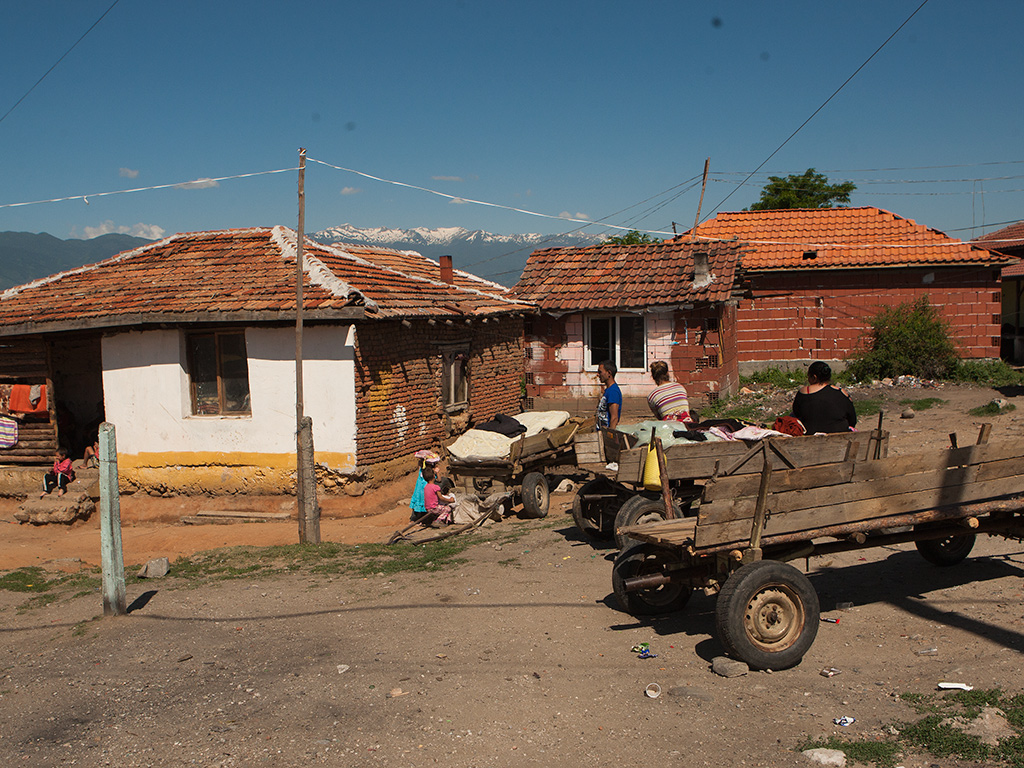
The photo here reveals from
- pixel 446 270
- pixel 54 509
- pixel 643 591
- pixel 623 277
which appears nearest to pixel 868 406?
pixel 623 277

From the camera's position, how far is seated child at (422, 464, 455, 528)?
1030 centimetres

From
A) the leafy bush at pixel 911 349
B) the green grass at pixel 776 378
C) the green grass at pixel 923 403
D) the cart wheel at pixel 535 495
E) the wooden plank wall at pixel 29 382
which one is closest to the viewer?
the cart wheel at pixel 535 495

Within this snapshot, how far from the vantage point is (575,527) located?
930 centimetres

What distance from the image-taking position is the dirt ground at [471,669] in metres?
4.20

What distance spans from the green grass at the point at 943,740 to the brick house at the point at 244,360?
8.93 m

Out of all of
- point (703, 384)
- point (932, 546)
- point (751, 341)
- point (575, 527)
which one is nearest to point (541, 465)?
point (575, 527)

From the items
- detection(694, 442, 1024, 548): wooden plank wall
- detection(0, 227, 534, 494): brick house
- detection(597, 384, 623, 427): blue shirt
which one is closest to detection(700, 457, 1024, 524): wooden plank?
detection(694, 442, 1024, 548): wooden plank wall

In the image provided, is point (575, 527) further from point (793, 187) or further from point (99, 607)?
point (793, 187)

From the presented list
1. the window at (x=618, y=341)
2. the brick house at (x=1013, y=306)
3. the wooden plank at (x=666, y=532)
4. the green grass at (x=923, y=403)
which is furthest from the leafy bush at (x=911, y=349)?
the wooden plank at (x=666, y=532)

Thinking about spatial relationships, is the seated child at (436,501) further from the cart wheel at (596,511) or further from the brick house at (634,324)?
the brick house at (634,324)

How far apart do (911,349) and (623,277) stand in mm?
8651

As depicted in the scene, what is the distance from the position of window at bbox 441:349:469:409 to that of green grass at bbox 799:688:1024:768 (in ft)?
35.1

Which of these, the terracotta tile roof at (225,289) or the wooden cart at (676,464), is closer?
the wooden cart at (676,464)

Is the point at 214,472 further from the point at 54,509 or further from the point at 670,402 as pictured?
the point at 670,402
